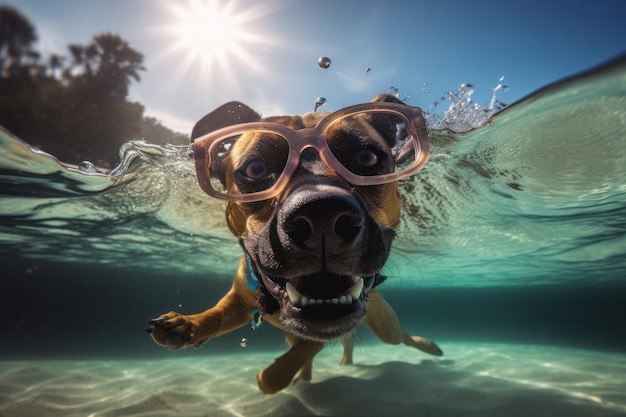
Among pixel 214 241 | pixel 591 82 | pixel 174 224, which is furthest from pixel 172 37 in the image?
pixel 214 241

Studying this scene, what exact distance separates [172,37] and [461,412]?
7030mm

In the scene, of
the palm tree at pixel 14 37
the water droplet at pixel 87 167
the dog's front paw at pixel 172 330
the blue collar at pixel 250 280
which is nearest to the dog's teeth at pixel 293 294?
the blue collar at pixel 250 280

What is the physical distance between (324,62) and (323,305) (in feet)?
10.3

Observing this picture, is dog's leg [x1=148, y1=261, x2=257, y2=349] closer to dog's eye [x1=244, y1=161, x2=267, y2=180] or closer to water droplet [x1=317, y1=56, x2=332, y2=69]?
dog's eye [x1=244, y1=161, x2=267, y2=180]

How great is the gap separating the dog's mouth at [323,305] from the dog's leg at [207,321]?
176cm

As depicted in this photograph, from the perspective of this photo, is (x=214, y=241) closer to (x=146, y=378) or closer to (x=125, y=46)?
(x=146, y=378)

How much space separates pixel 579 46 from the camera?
3.67 m

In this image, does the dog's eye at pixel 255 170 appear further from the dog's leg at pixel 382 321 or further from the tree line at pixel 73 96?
the dog's leg at pixel 382 321

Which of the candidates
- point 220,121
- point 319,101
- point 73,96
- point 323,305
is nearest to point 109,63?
point 73,96

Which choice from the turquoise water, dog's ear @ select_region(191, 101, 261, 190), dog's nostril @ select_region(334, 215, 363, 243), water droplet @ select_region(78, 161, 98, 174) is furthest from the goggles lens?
water droplet @ select_region(78, 161, 98, 174)

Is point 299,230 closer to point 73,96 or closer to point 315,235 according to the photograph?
point 315,235

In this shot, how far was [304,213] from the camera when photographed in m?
1.89

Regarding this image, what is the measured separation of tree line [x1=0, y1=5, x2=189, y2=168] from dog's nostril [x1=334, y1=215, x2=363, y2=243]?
3.81m

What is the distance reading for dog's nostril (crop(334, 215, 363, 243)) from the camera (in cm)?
197
